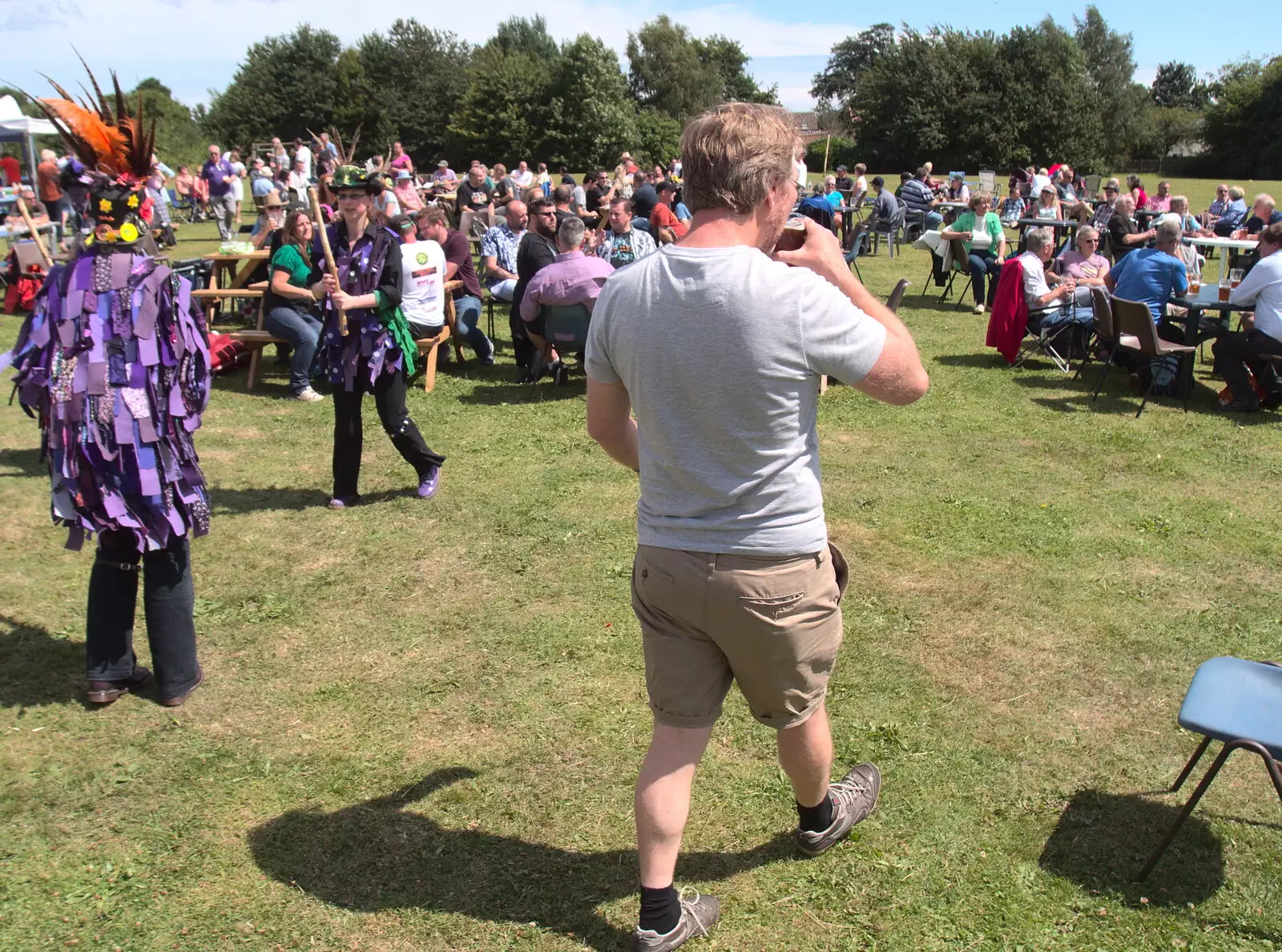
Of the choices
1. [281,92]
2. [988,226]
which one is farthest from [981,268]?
[281,92]

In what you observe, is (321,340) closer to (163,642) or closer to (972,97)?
(163,642)

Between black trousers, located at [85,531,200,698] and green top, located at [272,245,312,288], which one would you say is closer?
black trousers, located at [85,531,200,698]

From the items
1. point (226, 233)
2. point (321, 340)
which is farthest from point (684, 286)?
point (226, 233)

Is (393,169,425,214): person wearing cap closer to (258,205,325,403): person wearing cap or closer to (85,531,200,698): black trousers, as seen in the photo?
(258,205,325,403): person wearing cap

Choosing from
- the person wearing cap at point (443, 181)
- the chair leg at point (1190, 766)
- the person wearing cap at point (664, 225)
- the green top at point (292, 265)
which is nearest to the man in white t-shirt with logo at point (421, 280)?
the green top at point (292, 265)

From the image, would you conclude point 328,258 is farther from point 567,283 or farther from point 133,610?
point 567,283

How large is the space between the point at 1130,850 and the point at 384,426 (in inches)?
166

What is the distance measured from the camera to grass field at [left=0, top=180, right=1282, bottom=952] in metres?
2.75

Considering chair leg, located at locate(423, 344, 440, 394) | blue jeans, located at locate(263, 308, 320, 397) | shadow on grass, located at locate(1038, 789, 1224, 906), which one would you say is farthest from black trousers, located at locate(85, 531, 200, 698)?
chair leg, located at locate(423, 344, 440, 394)

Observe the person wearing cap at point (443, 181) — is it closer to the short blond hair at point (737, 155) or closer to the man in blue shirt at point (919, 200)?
the man in blue shirt at point (919, 200)

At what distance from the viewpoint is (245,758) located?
3449 millimetres

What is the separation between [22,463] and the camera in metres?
6.64

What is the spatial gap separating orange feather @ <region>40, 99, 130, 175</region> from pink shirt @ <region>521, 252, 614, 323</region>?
4.54 metres

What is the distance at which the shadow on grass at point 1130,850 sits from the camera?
2.82 metres
